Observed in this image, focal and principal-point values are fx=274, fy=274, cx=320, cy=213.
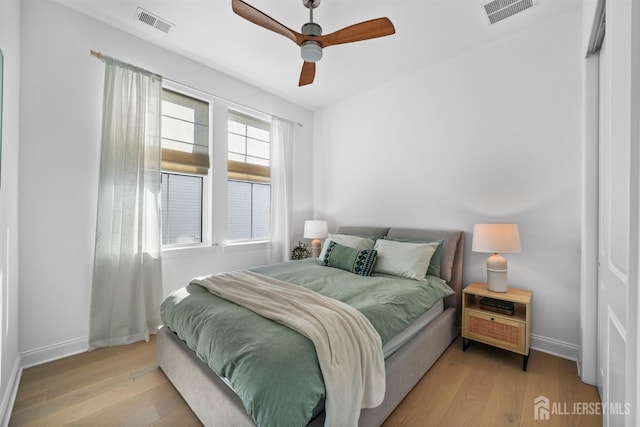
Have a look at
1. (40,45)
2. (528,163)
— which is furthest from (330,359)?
(40,45)

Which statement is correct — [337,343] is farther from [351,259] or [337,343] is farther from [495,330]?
[495,330]

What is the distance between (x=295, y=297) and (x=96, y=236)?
1972 mm

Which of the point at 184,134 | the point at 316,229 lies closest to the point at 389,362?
the point at 316,229

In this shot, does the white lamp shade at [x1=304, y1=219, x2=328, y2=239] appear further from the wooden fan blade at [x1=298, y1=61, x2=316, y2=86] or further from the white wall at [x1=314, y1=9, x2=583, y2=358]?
the wooden fan blade at [x1=298, y1=61, x2=316, y2=86]

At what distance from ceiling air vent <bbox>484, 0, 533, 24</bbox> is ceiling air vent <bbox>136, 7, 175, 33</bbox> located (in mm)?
2809

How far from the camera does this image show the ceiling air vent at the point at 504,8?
2.23 metres

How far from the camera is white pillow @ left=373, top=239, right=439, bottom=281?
254 centimetres

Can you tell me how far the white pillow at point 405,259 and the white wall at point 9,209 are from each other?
108 inches

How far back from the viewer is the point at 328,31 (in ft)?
8.54

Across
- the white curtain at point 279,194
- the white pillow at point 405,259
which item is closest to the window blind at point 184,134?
the white curtain at point 279,194

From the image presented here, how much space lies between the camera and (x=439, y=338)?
2283 mm

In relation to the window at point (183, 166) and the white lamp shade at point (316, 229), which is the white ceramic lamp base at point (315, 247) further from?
the window at point (183, 166)

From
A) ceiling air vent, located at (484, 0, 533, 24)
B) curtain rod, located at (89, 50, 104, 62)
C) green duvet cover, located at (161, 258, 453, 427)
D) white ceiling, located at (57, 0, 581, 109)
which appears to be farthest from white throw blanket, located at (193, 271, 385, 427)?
ceiling air vent, located at (484, 0, 533, 24)

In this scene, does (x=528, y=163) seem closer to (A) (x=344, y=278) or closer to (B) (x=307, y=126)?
(A) (x=344, y=278)
